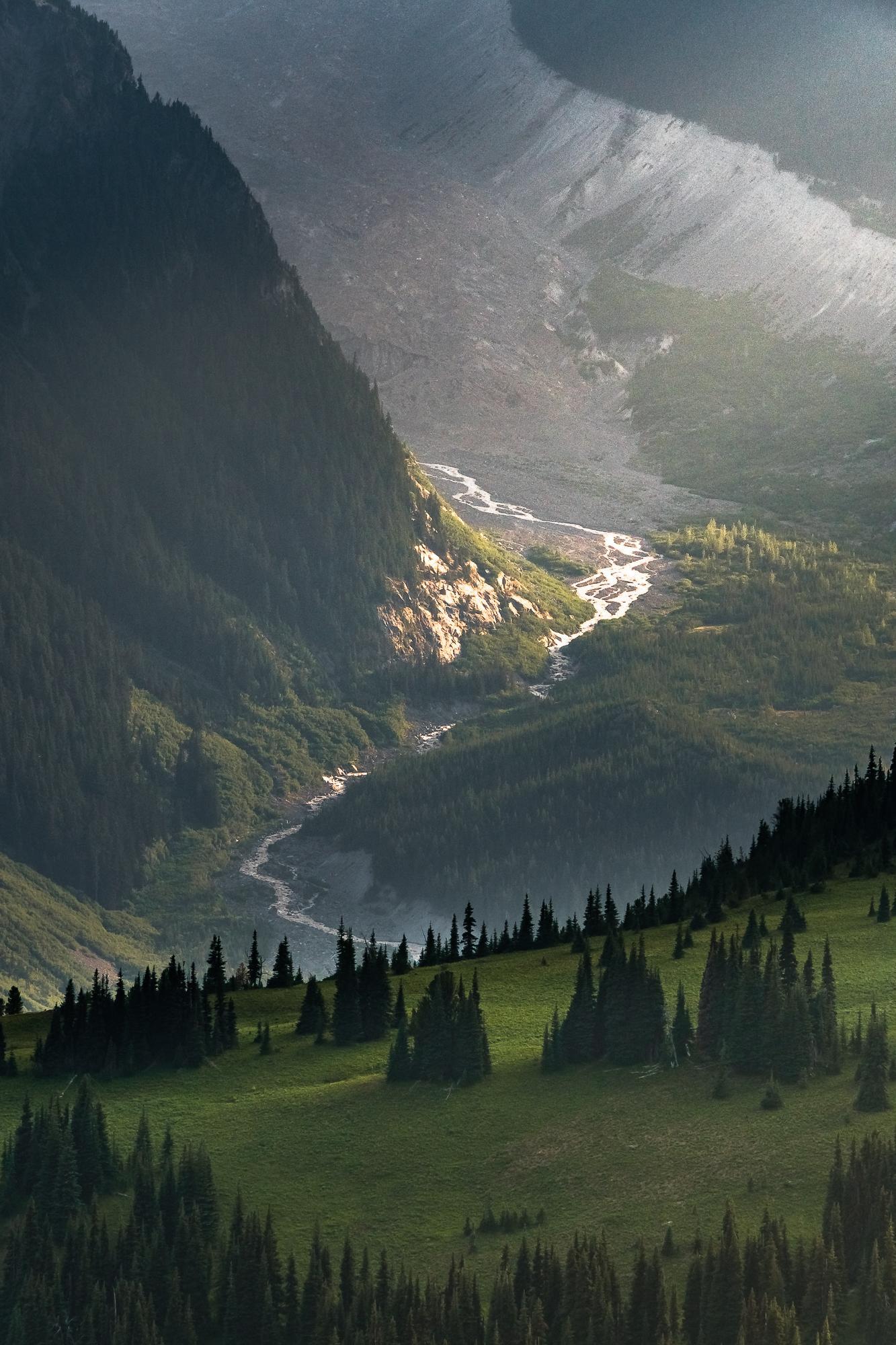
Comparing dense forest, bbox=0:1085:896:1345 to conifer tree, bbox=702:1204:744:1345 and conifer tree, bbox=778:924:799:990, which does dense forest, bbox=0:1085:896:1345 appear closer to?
conifer tree, bbox=702:1204:744:1345

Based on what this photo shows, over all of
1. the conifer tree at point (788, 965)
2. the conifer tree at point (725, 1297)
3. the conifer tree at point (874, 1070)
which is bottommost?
the conifer tree at point (725, 1297)

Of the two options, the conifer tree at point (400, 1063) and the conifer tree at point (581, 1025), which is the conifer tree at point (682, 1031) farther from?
the conifer tree at point (400, 1063)

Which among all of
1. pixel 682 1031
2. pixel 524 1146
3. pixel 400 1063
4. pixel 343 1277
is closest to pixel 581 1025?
pixel 682 1031

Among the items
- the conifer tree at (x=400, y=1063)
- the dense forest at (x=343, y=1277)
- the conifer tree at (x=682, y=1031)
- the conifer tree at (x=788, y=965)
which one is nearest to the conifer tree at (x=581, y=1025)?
the conifer tree at (x=682, y=1031)

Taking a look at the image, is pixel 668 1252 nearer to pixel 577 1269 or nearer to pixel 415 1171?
pixel 577 1269

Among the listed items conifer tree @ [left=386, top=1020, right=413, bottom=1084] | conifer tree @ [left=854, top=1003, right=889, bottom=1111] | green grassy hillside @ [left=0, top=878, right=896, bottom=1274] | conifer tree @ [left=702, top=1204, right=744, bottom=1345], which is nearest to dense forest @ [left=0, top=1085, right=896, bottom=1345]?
conifer tree @ [left=702, top=1204, right=744, bottom=1345]
